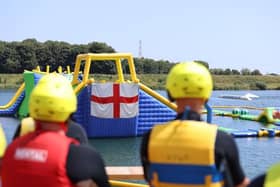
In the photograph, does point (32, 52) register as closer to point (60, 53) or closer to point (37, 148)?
point (60, 53)

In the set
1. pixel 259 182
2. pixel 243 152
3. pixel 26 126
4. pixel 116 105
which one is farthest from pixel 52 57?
pixel 259 182

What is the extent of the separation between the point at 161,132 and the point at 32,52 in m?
60.2

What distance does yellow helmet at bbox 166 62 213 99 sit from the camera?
7.98 feet

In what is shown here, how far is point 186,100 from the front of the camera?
247 cm

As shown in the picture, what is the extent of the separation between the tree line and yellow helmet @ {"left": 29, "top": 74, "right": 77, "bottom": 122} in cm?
5467

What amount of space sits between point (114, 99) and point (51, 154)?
35.6ft

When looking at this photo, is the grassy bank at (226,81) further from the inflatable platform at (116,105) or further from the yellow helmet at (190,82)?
the yellow helmet at (190,82)

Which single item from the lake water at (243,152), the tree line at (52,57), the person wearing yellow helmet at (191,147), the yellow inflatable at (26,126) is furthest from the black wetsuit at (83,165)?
the tree line at (52,57)

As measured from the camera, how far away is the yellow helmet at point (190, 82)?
95.8 inches

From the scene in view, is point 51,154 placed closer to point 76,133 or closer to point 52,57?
point 76,133

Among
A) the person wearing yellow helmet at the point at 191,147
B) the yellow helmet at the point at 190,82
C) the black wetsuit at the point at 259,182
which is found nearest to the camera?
the black wetsuit at the point at 259,182

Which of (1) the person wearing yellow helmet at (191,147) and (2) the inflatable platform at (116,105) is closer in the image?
(1) the person wearing yellow helmet at (191,147)

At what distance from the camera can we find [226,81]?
205 ft

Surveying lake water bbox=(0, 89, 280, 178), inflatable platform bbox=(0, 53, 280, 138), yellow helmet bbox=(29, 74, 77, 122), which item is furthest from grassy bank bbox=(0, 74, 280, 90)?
yellow helmet bbox=(29, 74, 77, 122)
